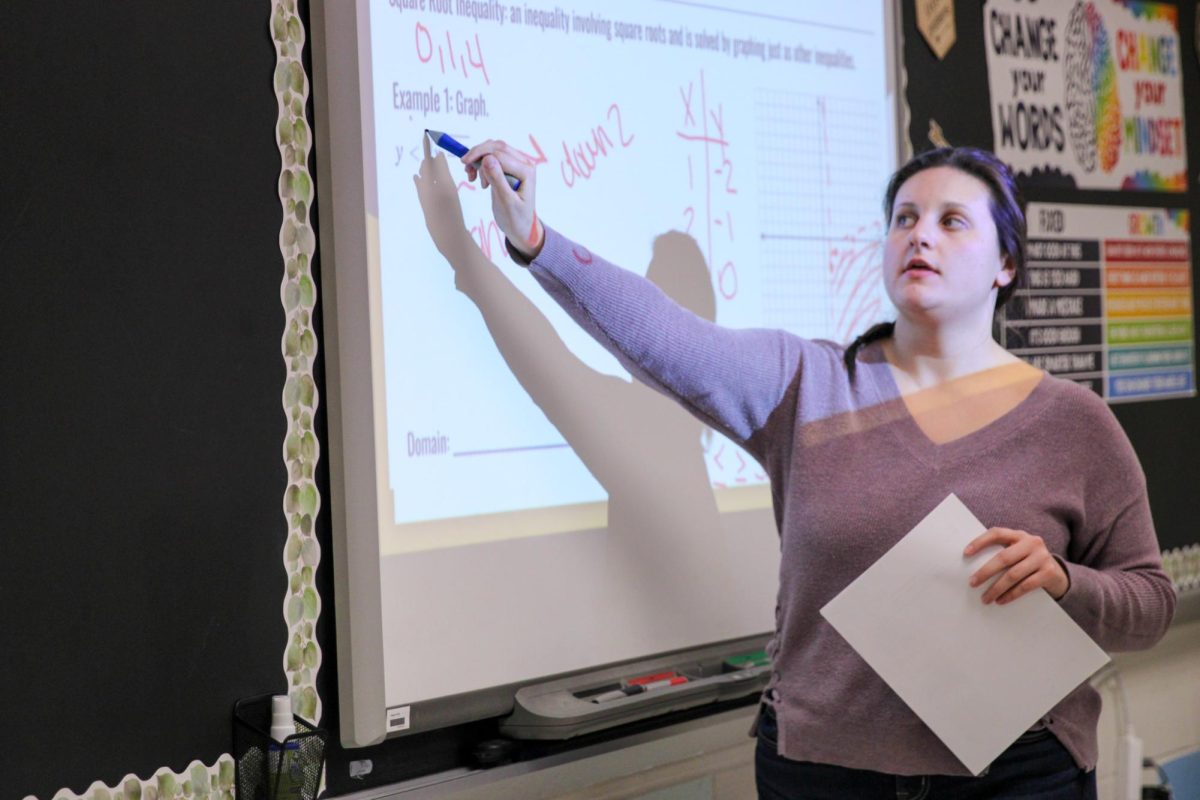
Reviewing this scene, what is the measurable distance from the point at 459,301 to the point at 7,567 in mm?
536

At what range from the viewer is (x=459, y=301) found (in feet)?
4.62

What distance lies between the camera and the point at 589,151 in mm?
1529

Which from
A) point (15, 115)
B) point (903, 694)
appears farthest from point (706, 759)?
point (15, 115)

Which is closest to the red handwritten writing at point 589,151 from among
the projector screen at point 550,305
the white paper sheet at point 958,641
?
the projector screen at point 550,305

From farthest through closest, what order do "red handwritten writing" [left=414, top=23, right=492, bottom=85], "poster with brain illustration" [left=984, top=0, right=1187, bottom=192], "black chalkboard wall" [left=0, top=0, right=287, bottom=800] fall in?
"poster with brain illustration" [left=984, top=0, right=1187, bottom=192] < "red handwritten writing" [left=414, top=23, right=492, bottom=85] < "black chalkboard wall" [left=0, top=0, right=287, bottom=800]

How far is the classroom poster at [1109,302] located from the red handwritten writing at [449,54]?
1095mm

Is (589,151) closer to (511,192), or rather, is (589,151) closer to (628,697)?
(511,192)

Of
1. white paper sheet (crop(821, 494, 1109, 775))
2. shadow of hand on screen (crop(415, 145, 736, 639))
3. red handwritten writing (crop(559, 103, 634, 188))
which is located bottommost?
white paper sheet (crop(821, 494, 1109, 775))

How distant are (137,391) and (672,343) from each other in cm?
52

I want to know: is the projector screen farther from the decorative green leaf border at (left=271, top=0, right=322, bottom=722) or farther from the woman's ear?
the woman's ear

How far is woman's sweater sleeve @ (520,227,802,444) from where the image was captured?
1.21m

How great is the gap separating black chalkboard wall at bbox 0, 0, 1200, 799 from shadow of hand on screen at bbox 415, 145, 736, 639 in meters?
0.23

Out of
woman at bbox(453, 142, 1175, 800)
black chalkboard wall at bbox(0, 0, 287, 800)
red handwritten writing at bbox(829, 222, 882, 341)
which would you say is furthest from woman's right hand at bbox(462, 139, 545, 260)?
red handwritten writing at bbox(829, 222, 882, 341)

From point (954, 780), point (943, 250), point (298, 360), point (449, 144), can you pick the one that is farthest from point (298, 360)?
point (954, 780)
